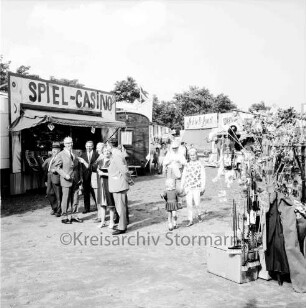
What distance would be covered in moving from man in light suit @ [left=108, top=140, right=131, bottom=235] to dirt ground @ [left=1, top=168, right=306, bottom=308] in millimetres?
312

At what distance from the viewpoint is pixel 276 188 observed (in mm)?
4816

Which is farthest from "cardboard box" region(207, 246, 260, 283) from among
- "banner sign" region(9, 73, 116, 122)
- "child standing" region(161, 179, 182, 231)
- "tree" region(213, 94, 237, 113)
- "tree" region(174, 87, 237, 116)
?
"tree" region(213, 94, 237, 113)

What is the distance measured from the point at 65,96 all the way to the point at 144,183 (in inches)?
192

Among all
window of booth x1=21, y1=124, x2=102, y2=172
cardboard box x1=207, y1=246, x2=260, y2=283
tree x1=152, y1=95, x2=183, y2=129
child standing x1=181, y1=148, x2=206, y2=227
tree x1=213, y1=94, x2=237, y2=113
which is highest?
tree x1=213, y1=94, x2=237, y2=113

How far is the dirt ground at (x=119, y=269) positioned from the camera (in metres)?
4.36

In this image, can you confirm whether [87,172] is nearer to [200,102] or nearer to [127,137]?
[127,137]

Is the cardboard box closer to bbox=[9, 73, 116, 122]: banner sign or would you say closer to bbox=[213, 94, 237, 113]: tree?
bbox=[9, 73, 116, 122]: banner sign

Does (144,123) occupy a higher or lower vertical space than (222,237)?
higher

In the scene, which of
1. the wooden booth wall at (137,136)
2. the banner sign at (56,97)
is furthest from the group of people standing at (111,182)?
the wooden booth wall at (137,136)

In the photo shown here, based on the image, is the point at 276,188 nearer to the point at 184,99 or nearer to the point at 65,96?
the point at 65,96

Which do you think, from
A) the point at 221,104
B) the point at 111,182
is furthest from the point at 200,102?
the point at 111,182

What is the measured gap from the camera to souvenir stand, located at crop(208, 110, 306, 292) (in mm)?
4586

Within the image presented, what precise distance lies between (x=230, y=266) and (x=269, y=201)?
102 centimetres

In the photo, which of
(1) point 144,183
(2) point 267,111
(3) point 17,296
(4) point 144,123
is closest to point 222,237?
(2) point 267,111
